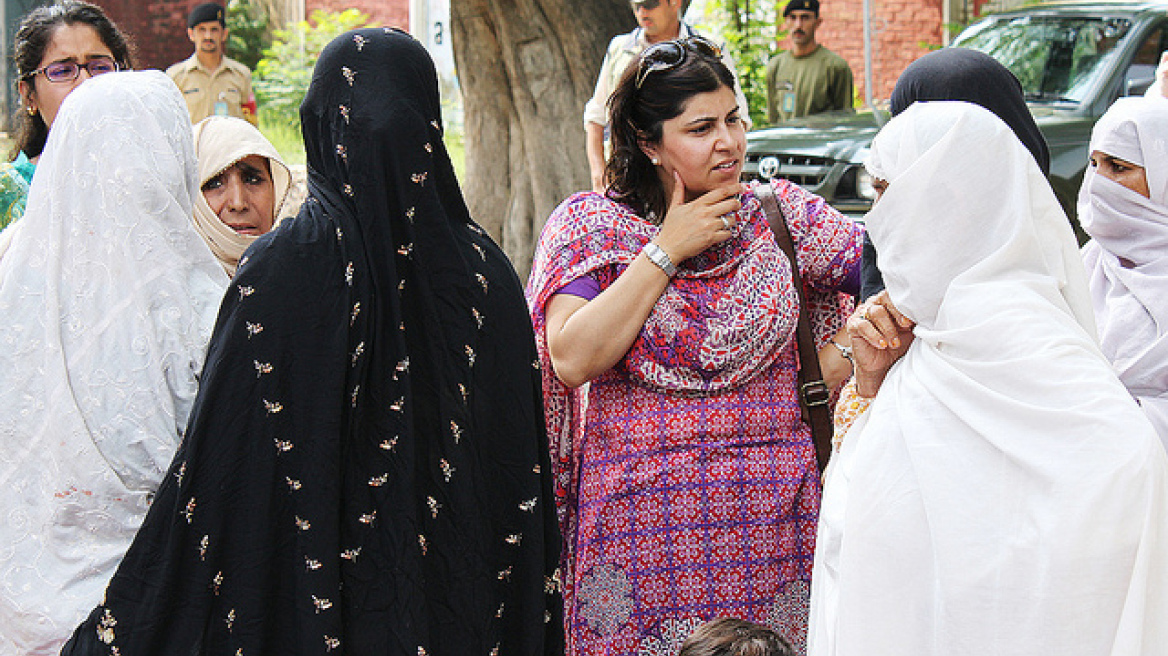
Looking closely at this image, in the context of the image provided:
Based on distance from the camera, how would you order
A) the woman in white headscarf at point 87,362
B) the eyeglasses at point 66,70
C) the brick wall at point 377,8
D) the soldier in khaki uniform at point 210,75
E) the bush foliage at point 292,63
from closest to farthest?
the woman in white headscarf at point 87,362, the eyeglasses at point 66,70, the soldier in khaki uniform at point 210,75, the bush foliage at point 292,63, the brick wall at point 377,8

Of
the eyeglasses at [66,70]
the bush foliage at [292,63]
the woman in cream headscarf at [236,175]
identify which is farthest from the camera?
the bush foliage at [292,63]

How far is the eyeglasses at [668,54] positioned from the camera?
9.61 ft

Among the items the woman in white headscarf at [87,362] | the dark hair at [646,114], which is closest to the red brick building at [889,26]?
the dark hair at [646,114]

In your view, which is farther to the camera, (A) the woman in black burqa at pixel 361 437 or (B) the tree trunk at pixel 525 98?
(B) the tree trunk at pixel 525 98

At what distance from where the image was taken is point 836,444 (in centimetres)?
267

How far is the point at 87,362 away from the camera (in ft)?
7.50

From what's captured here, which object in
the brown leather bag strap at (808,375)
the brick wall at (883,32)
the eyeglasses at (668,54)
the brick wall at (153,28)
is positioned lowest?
the brick wall at (883,32)

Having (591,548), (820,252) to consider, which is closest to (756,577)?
(591,548)

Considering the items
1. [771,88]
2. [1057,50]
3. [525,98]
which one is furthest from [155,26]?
[1057,50]

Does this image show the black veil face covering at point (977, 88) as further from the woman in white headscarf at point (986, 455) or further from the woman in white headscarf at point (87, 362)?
the woman in white headscarf at point (87, 362)

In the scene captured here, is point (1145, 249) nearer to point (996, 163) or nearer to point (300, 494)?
point (996, 163)

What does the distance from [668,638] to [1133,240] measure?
1.54 m

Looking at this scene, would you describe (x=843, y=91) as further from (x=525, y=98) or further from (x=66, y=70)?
(x=66, y=70)

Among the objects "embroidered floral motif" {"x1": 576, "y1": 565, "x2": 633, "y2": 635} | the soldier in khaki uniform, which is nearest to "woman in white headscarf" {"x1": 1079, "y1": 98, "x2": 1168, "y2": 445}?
"embroidered floral motif" {"x1": 576, "y1": 565, "x2": 633, "y2": 635}
